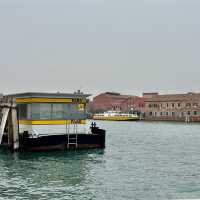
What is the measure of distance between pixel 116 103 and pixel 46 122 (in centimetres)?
15480

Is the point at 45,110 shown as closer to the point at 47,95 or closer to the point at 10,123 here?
the point at 47,95

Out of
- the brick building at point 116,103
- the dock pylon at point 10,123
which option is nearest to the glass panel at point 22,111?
the dock pylon at point 10,123

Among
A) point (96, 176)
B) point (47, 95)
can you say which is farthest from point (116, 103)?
point (96, 176)

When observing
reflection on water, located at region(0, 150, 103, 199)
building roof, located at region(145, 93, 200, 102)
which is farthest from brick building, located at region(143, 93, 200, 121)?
reflection on water, located at region(0, 150, 103, 199)

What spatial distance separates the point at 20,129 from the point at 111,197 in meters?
16.7

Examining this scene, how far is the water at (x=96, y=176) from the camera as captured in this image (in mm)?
16953

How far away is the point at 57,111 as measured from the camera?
31.7 m

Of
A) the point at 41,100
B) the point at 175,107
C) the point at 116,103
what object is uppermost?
the point at 116,103

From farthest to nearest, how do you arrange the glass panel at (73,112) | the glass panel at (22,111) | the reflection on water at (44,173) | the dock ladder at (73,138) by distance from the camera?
the glass panel at (73,112)
the dock ladder at (73,138)
the glass panel at (22,111)
the reflection on water at (44,173)

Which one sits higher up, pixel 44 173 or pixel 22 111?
pixel 22 111

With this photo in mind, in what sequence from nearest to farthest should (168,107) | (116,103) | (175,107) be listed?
(175,107), (168,107), (116,103)

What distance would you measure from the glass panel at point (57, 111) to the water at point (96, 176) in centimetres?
281

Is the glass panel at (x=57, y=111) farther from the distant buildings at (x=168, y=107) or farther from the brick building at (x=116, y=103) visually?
the brick building at (x=116, y=103)

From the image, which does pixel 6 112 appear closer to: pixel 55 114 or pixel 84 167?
pixel 55 114
